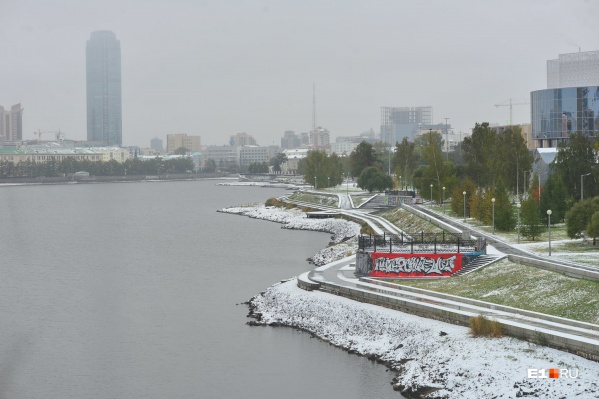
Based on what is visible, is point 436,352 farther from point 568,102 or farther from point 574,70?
point 574,70

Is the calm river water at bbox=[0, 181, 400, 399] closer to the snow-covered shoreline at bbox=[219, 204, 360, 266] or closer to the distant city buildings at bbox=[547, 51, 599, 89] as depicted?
the snow-covered shoreline at bbox=[219, 204, 360, 266]

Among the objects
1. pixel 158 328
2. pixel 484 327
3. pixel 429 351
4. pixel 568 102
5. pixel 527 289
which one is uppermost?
pixel 568 102

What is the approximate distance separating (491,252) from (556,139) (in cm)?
7679

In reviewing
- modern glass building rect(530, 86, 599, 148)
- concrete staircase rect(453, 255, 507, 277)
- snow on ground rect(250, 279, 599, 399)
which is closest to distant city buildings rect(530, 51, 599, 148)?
modern glass building rect(530, 86, 599, 148)

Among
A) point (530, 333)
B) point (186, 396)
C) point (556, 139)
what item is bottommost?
point (186, 396)

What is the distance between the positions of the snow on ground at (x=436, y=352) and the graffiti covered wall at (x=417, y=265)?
14.4 feet

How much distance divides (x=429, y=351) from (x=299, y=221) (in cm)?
7519

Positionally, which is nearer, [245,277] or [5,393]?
[5,393]

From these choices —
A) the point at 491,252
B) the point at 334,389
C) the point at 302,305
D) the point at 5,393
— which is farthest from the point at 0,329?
the point at 491,252

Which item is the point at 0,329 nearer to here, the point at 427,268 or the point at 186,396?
the point at 186,396

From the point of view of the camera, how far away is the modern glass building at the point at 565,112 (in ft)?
402

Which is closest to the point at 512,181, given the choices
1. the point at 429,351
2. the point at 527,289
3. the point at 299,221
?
the point at 299,221

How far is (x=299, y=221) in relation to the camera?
112 m

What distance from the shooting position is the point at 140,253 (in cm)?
8431
